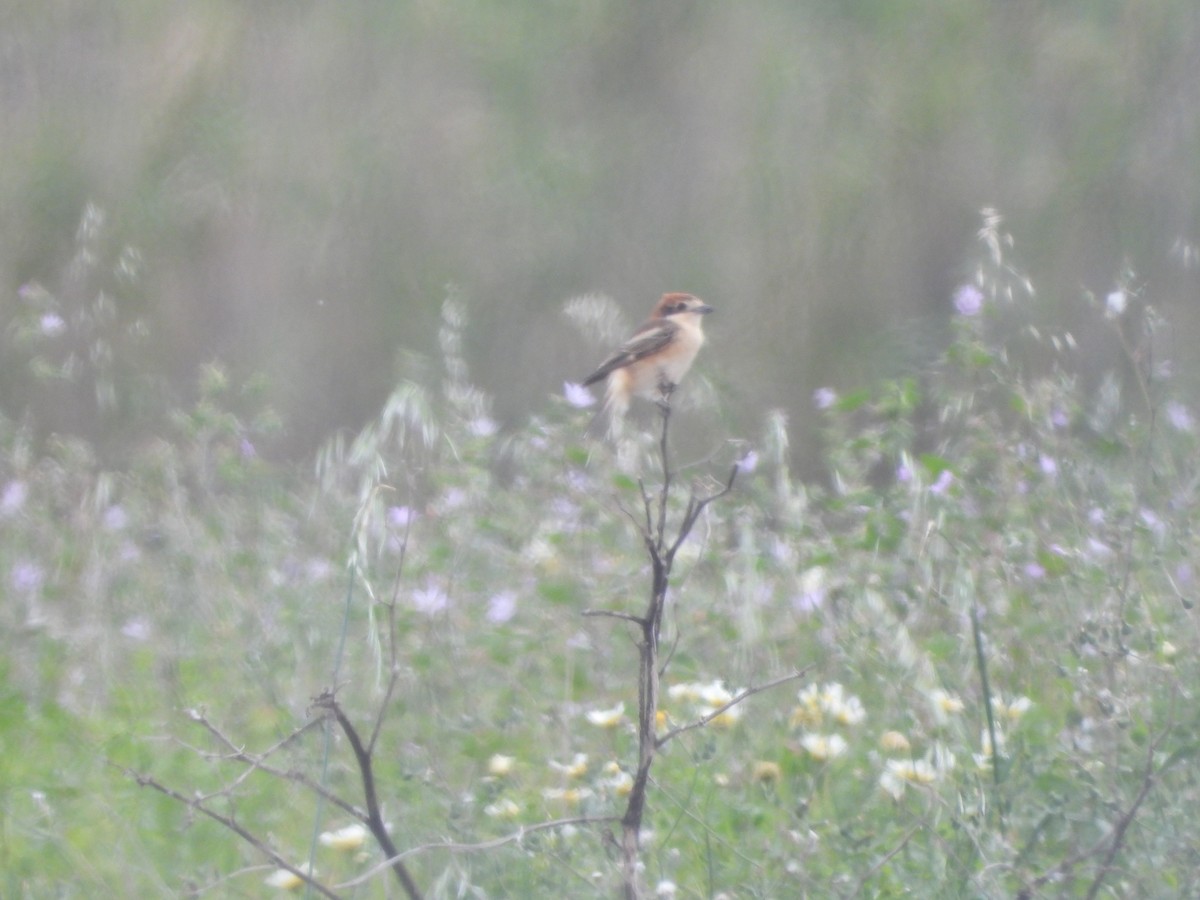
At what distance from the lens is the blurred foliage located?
6160mm

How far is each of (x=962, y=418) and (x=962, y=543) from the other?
97cm

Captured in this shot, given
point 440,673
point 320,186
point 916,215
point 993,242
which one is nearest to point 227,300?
point 320,186

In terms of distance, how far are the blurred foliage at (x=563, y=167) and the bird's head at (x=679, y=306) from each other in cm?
29

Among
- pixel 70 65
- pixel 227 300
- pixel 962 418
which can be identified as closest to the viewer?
pixel 962 418

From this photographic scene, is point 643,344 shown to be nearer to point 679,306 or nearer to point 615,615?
point 679,306

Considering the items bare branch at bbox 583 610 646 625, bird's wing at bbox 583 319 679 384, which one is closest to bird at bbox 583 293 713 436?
bird's wing at bbox 583 319 679 384

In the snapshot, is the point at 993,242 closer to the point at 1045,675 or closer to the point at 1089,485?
the point at 1089,485

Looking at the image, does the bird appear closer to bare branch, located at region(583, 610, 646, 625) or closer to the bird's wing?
the bird's wing

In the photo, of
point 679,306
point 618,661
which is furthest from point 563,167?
point 618,661

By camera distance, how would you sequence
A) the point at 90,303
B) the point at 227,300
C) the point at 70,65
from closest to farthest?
the point at 90,303
the point at 70,65
the point at 227,300

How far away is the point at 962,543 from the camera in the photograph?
2.62 metres

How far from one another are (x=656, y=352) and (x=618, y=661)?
9.42 ft

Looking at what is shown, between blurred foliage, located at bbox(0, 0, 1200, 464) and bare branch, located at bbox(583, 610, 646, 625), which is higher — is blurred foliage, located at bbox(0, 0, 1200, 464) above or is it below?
above

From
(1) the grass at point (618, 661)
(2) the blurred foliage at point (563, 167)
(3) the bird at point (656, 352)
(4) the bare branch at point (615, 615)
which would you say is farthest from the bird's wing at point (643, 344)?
(4) the bare branch at point (615, 615)
